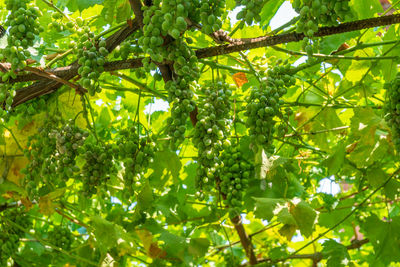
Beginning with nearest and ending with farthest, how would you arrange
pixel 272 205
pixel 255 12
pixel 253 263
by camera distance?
1. pixel 255 12
2. pixel 272 205
3. pixel 253 263

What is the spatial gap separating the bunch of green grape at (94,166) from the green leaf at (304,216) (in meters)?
0.76

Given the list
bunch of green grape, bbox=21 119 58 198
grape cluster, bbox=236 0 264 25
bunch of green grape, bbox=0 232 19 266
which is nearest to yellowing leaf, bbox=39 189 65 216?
bunch of green grape, bbox=0 232 19 266

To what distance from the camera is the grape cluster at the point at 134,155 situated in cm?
162

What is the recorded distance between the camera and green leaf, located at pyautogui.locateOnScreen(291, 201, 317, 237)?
1.91 m

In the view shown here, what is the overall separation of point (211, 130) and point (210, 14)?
34 centimetres

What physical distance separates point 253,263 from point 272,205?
0.88 m

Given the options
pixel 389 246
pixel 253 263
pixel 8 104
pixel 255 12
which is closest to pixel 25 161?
pixel 8 104

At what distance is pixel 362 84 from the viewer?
2.07 metres

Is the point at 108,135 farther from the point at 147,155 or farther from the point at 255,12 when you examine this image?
the point at 255,12

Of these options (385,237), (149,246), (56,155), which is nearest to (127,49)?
(56,155)

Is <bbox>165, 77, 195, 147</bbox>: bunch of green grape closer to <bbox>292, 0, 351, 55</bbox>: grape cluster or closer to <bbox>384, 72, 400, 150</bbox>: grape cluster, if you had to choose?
<bbox>292, 0, 351, 55</bbox>: grape cluster

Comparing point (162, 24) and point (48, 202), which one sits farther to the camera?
point (48, 202)

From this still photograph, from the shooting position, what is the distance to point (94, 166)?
1663mm

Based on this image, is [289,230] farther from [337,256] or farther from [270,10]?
[270,10]
